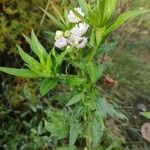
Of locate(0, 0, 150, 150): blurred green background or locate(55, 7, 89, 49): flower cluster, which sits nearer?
locate(55, 7, 89, 49): flower cluster

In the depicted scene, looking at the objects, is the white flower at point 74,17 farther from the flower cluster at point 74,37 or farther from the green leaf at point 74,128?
the green leaf at point 74,128

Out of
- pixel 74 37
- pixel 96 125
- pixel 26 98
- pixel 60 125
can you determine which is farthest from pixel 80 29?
pixel 26 98

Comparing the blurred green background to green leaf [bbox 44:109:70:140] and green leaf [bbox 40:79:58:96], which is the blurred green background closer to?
green leaf [bbox 44:109:70:140]

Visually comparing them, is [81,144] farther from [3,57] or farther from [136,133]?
[3,57]

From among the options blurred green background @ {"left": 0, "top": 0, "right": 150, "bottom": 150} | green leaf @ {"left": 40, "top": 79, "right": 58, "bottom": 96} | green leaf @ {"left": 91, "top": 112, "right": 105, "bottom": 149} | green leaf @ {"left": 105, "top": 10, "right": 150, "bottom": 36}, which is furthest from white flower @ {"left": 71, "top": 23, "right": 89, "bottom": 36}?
blurred green background @ {"left": 0, "top": 0, "right": 150, "bottom": 150}

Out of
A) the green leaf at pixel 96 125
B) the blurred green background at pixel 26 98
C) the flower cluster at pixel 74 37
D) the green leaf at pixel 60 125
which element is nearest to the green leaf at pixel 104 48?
the flower cluster at pixel 74 37

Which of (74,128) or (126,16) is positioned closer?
(126,16)

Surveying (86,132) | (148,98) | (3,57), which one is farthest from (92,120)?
(148,98)

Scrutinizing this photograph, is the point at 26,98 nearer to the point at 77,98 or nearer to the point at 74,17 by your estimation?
the point at 77,98

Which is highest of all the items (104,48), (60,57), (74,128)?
(104,48)
